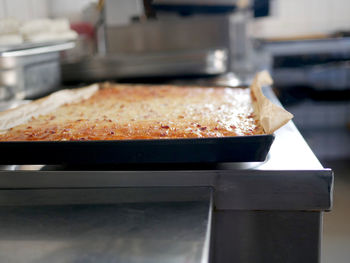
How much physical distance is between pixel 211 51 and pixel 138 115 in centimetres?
110

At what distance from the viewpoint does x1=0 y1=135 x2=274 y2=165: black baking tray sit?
73 centimetres

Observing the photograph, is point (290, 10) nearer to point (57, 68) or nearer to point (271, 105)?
point (57, 68)

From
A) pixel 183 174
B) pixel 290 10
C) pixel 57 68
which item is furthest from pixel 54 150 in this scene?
pixel 290 10

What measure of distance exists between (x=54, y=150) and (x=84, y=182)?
9 centimetres

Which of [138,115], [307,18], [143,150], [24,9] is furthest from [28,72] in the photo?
[307,18]

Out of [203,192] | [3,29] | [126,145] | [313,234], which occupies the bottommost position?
[313,234]

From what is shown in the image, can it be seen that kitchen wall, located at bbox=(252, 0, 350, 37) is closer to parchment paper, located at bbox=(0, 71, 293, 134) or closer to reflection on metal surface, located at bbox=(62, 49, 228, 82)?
reflection on metal surface, located at bbox=(62, 49, 228, 82)

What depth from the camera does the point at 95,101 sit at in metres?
1.41

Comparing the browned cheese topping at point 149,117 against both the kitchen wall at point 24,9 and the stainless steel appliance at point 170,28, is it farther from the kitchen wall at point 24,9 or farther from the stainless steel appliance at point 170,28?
the kitchen wall at point 24,9

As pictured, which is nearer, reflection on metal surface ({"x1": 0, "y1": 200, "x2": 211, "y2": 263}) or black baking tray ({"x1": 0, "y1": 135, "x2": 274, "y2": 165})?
reflection on metal surface ({"x1": 0, "y1": 200, "x2": 211, "y2": 263})

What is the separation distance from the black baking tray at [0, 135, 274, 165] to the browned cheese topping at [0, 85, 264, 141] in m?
0.10

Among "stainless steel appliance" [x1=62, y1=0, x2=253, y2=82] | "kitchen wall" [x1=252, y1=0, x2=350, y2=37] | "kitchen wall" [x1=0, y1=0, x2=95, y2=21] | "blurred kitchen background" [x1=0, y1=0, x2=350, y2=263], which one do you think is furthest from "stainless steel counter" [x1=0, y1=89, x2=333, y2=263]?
"kitchen wall" [x1=252, y1=0, x2=350, y2=37]

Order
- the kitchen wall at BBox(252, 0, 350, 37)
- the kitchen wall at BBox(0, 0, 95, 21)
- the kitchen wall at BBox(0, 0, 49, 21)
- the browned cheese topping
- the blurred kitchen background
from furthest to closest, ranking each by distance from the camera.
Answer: the kitchen wall at BBox(252, 0, 350, 37) < the kitchen wall at BBox(0, 0, 95, 21) < the kitchen wall at BBox(0, 0, 49, 21) < the blurred kitchen background < the browned cheese topping

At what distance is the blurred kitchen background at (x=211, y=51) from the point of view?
1731mm
